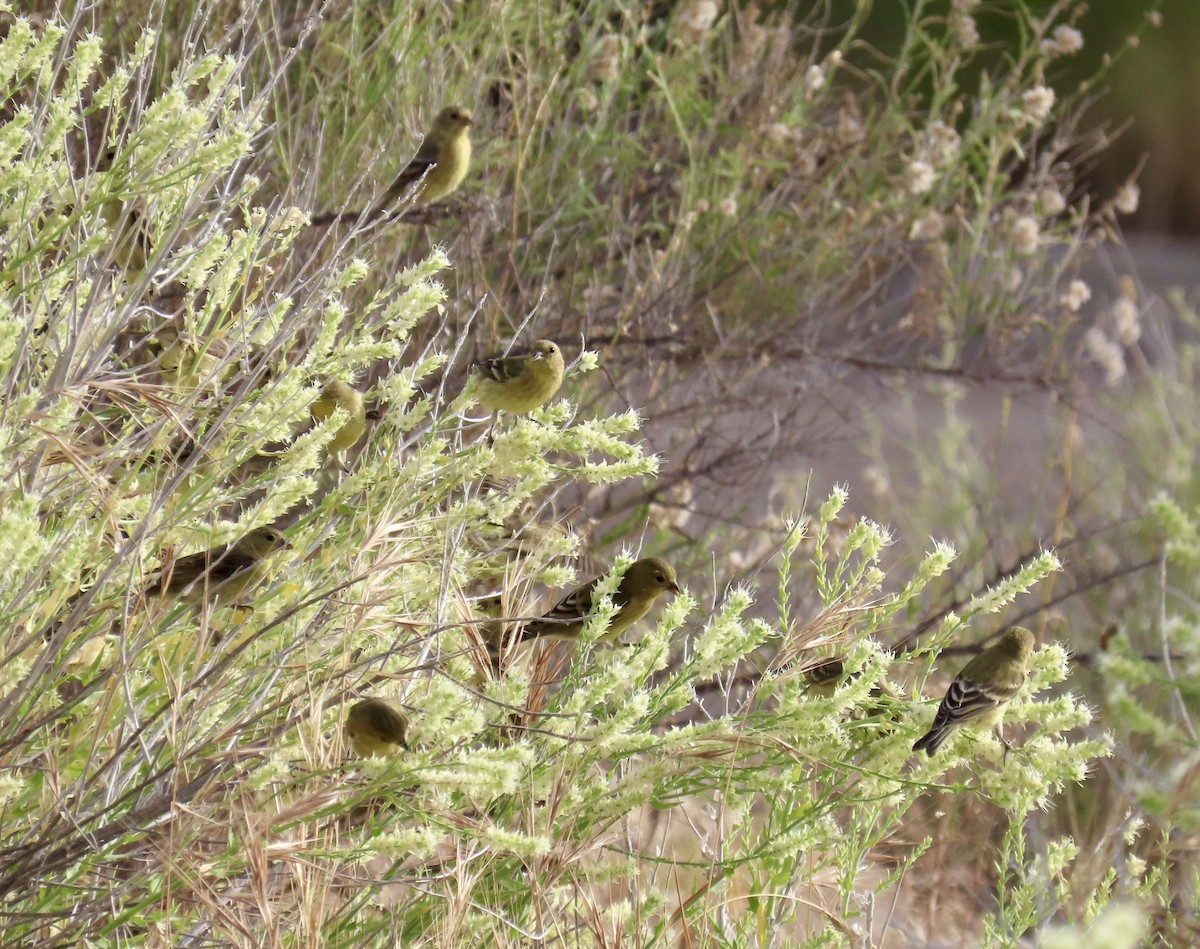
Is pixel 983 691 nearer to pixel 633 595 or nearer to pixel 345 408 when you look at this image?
pixel 633 595

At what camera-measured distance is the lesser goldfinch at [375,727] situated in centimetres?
206

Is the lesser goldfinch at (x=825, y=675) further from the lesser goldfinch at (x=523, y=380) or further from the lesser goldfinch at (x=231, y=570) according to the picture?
the lesser goldfinch at (x=231, y=570)

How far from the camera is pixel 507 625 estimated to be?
263 centimetres

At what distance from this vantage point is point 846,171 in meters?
5.36

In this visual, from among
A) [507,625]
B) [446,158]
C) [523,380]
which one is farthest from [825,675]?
[446,158]

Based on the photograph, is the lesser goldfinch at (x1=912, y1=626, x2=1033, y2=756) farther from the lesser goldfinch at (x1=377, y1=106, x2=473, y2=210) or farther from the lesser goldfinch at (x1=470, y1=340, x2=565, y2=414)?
the lesser goldfinch at (x1=377, y1=106, x2=473, y2=210)

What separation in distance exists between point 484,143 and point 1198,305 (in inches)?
314

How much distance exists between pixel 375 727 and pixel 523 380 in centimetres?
119

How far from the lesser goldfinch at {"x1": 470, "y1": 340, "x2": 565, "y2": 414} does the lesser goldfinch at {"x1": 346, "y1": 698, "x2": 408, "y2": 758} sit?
981 millimetres

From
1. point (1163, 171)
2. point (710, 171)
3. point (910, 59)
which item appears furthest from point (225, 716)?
point (1163, 171)

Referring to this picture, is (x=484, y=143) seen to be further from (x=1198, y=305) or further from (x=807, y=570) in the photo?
(x=1198, y=305)

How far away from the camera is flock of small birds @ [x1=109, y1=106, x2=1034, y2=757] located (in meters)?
2.17

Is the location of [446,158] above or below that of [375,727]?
below

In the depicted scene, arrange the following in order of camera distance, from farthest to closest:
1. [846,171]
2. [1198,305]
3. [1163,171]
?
1. [1163,171]
2. [1198,305]
3. [846,171]
